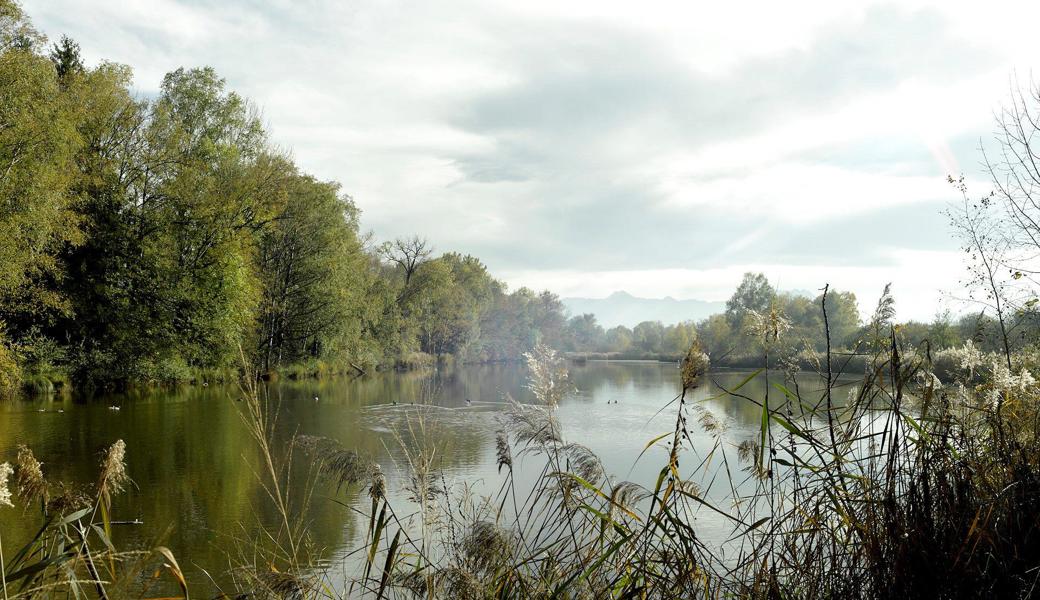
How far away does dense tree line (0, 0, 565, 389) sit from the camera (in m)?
19.7

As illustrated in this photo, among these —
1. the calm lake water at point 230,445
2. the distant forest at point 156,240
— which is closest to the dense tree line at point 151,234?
the distant forest at point 156,240

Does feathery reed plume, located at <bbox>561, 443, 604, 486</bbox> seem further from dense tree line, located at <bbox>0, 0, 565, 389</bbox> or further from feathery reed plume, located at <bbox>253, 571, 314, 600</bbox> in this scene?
dense tree line, located at <bbox>0, 0, 565, 389</bbox>

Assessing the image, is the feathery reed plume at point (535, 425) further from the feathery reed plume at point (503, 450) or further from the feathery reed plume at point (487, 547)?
the feathery reed plume at point (487, 547)

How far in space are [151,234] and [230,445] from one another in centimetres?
1579

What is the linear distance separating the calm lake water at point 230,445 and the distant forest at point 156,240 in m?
2.65

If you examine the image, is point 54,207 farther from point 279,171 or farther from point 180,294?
point 279,171

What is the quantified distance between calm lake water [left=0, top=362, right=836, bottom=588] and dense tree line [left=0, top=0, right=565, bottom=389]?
262 cm

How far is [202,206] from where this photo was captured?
27.8 meters

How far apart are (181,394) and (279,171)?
12202mm

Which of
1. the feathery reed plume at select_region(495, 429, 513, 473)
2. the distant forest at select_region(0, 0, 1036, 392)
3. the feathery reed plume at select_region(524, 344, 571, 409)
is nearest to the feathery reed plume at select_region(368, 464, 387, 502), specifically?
the feathery reed plume at select_region(495, 429, 513, 473)

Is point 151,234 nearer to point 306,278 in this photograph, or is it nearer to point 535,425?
point 306,278

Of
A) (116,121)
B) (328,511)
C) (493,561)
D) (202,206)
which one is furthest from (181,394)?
(493,561)

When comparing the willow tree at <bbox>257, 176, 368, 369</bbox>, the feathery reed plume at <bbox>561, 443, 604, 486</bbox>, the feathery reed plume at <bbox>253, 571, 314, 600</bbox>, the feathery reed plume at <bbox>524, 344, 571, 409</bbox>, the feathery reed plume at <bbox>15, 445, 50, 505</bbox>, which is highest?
the willow tree at <bbox>257, 176, 368, 369</bbox>

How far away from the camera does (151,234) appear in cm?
2738
